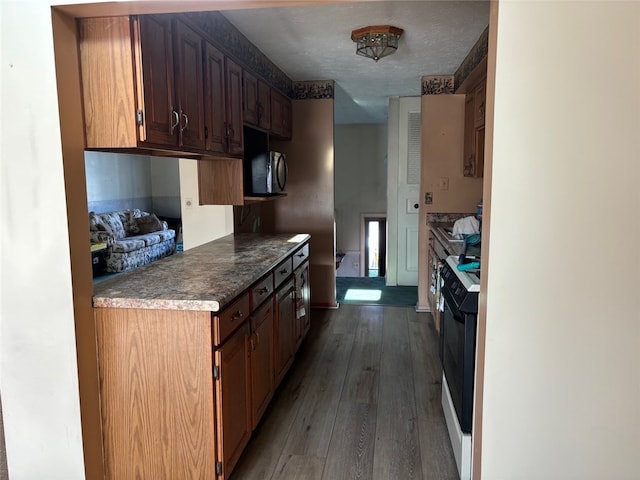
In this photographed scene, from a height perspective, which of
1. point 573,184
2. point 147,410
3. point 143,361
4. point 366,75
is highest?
point 366,75

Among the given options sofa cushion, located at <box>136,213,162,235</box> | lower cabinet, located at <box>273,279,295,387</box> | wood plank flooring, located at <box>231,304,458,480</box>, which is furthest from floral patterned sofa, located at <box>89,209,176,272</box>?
lower cabinet, located at <box>273,279,295,387</box>

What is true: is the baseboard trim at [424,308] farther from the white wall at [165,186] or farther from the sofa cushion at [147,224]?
the white wall at [165,186]

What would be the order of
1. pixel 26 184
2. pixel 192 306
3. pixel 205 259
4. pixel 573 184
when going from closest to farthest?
1. pixel 573 184
2. pixel 26 184
3. pixel 192 306
4. pixel 205 259

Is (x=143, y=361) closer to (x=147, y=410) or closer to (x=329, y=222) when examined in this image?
(x=147, y=410)

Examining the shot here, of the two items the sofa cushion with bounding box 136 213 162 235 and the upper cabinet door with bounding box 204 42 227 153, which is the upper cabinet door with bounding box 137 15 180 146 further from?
the sofa cushion with bounding box 136 213 162 235

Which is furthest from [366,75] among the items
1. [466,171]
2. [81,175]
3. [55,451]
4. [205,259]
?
[55,451]

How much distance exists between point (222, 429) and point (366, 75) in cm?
335

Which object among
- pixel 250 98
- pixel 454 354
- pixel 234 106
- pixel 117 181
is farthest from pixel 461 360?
pixel 117 181

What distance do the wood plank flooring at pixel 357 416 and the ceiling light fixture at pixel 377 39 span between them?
2.18 m

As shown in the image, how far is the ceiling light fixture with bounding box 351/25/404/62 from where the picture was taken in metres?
2.84

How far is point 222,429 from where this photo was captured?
187 centimetres

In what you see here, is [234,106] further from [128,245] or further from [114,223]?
[114,223]

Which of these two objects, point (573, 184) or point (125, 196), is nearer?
point (573, 184)

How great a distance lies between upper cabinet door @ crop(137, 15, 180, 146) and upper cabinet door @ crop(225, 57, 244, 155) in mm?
672
